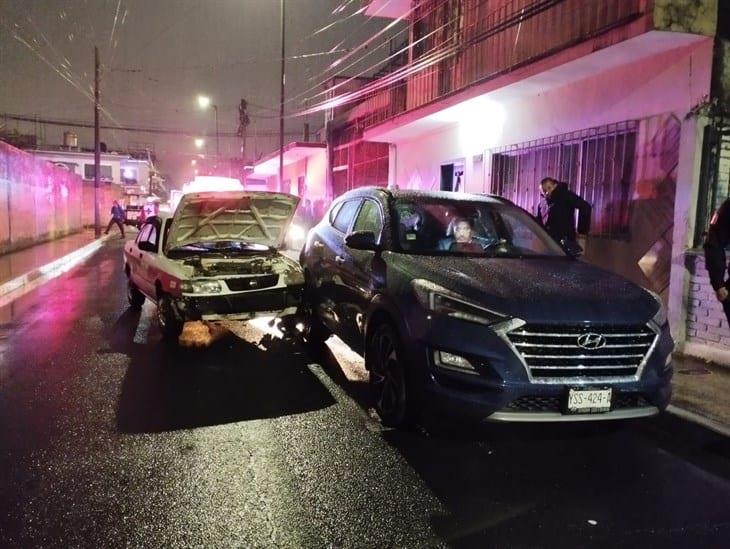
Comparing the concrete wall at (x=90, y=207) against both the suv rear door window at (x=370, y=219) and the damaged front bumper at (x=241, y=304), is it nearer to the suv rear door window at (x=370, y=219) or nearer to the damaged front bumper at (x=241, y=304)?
the damaged front bumper at (x=241, y=304)

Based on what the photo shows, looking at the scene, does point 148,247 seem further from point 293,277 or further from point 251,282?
point 293,277

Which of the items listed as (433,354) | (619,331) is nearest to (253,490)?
(433,354)

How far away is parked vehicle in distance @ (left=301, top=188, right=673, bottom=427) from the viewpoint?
12.3ft

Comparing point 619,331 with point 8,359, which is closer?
point 619,331

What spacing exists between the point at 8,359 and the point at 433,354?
16.0ft

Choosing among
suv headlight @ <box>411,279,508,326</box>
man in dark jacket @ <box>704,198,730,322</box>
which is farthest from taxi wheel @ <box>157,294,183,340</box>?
man in dark jacket @ <box>704,198,730,322</box>

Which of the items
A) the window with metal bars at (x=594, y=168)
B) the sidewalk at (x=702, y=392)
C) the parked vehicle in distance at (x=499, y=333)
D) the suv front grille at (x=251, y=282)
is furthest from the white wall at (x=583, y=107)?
the suv front grille at (x=251, y=282)

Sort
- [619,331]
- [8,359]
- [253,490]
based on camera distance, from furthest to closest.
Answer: [8,359]
[619,331]
[253,490]

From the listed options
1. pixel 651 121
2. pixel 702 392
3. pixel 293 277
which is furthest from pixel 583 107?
pixel 293 277

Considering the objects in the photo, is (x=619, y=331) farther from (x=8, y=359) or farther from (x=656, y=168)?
(x=8, y=359)

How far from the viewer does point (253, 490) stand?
3588mm

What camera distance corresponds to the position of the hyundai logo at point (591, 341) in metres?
3.80

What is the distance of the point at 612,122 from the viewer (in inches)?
319

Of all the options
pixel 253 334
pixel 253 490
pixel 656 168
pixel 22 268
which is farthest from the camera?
pixel 22 268
